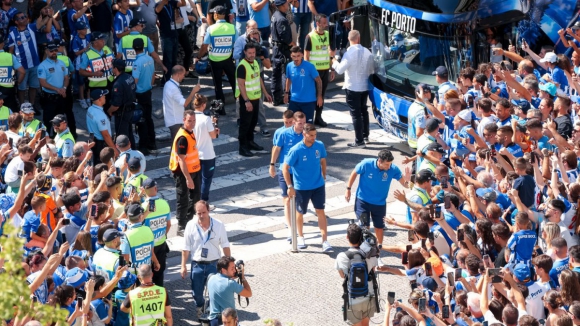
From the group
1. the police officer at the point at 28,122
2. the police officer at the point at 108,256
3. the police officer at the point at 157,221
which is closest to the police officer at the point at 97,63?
the police officer at the point at 28,122

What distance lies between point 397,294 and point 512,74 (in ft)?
13.9

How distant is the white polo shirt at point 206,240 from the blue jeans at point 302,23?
29.8 ft

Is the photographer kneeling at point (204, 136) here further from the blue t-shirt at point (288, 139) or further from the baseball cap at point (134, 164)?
the baseball cap at point (134, 164)

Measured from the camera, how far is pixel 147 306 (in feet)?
31.4

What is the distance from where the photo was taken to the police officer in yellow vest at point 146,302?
9.55 m

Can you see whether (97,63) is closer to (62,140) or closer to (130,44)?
(130,44)

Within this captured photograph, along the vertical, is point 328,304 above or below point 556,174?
below

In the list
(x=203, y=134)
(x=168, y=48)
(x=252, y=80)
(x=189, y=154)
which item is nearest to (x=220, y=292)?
(x=189, y=154)

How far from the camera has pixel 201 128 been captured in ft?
44.5

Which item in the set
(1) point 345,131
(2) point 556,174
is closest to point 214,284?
(2) point 556,174

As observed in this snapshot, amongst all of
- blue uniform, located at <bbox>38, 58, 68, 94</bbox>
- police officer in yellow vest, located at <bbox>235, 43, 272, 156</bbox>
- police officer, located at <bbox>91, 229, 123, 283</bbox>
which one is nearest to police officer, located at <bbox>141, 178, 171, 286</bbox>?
police officer, located at <bbox>91, 229, 123, 283</bbox>

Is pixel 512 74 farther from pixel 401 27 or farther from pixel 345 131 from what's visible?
pixel 345 131

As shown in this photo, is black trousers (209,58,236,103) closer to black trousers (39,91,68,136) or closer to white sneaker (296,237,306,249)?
black trousers (39,91,68,136)

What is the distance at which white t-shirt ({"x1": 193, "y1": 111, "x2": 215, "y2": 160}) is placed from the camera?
13.6 meters
